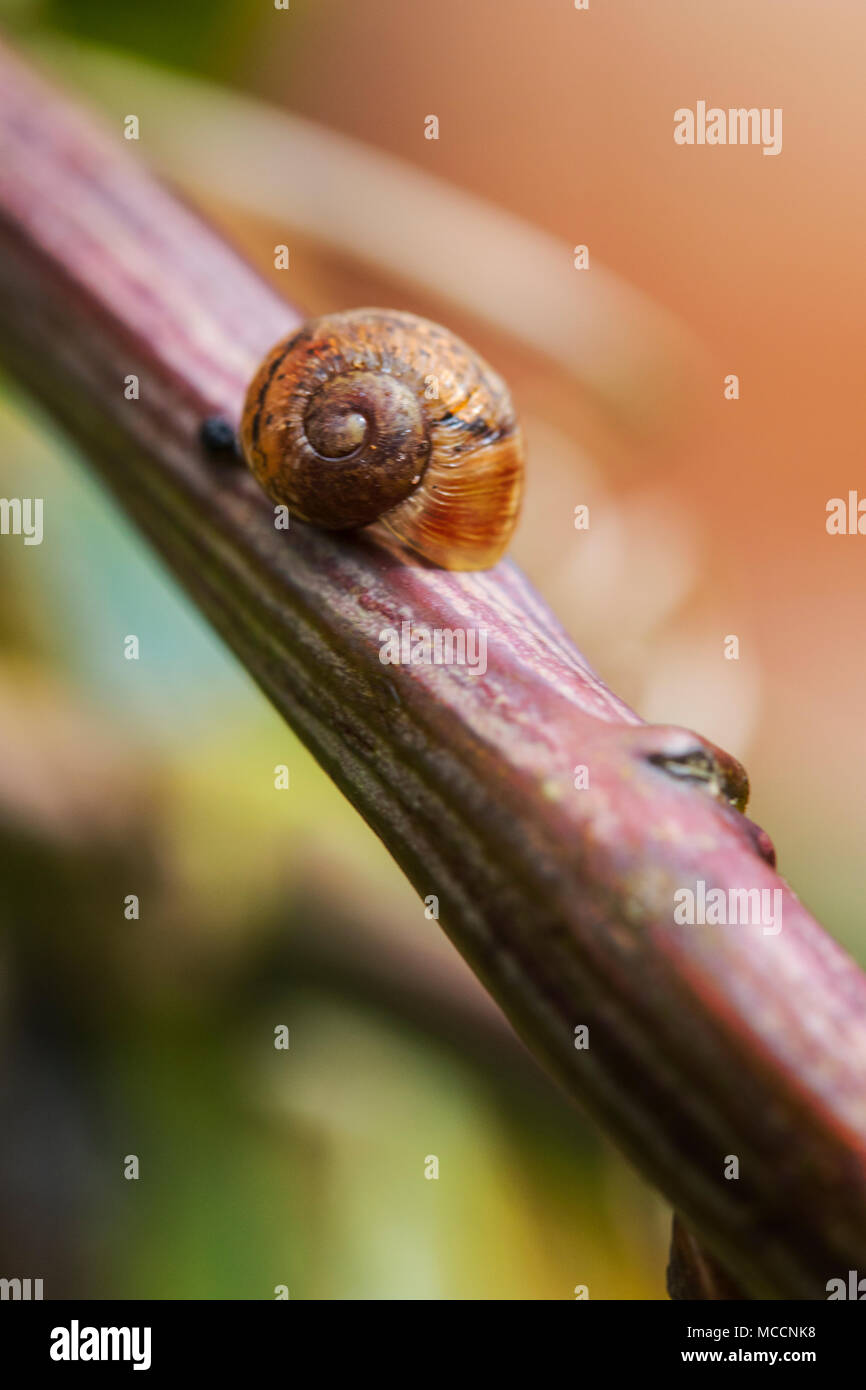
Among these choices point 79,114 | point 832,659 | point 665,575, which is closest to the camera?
point 79,114

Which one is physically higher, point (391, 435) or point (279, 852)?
point (391, 435)

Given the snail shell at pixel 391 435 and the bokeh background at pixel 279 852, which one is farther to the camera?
the bokeh background at pixel 279 852

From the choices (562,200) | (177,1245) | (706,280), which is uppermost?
(562,200)

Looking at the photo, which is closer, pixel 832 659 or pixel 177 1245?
pixel 177 1245

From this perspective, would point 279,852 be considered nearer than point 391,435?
No

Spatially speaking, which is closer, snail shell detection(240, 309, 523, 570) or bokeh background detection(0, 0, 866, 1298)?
snail shell detection(240, 309, 523, 570)

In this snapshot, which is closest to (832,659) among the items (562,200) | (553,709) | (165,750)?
(562,200)

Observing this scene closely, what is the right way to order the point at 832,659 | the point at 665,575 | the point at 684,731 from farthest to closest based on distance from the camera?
the point at 832,659 < the point at 665,575 < the point at 684,731

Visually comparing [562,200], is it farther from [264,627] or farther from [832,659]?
[264,627]
